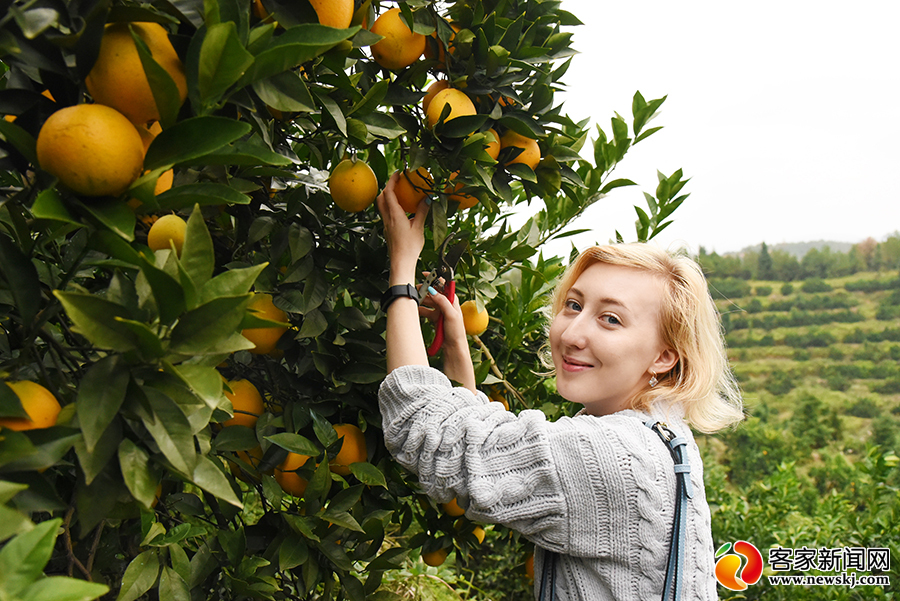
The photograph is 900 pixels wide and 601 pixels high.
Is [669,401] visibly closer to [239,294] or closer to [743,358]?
[239,294]

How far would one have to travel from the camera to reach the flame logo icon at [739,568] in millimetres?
1939

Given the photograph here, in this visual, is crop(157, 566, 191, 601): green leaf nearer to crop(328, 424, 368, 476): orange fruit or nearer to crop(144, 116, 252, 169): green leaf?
crop(328, 424, 368, 476): orange fruit

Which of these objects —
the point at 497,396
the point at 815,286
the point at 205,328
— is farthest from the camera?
the point at 815,286

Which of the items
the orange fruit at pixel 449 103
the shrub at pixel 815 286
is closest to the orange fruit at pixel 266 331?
the orange fruit at pixel 449 103

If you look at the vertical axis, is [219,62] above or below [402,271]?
above

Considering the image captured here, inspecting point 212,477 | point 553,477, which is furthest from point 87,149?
point 553,477

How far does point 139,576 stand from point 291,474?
0.81 ft

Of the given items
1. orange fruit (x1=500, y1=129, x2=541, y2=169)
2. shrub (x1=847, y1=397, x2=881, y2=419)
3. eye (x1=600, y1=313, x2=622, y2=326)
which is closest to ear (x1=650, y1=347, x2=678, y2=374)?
eye (x1=600, y1=313, x2=622, y2=326)

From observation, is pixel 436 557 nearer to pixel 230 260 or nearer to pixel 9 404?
pixel 230 260

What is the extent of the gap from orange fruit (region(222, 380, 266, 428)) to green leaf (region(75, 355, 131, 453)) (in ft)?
1.49

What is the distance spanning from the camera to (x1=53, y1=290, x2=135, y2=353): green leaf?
0.42m

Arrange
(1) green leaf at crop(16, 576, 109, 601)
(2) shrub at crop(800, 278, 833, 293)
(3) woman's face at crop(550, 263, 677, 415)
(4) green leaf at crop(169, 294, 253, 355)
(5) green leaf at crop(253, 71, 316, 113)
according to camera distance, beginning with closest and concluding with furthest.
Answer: (1) green leaf at crop(16, 576, 109, 601) → (4) green leaf at crop(169, 294, 253, 355) → (5) green leaf at crop(253, 71, 316, 113) → (3) woman's face at crop(550, 263, 677, 415) → (2) shrub at crop(800, 278, 833, 293)

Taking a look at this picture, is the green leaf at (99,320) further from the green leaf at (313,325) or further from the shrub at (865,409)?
the shrub at (865,409)

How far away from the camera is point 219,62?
48 cm
